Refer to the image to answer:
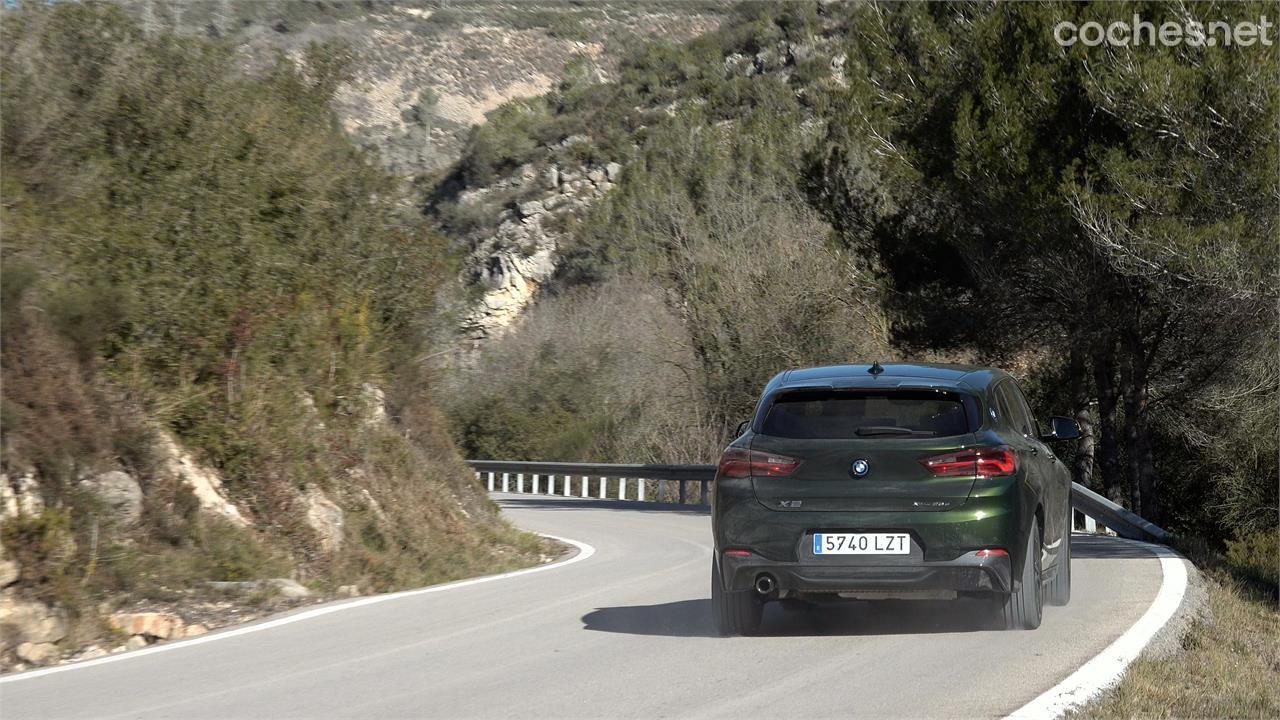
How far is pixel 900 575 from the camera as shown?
8312mm

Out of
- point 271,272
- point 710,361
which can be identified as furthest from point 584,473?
point 271,272

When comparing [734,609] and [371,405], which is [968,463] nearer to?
[734,609]

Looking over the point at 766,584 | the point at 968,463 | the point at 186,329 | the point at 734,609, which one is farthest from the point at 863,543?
the point at 186,329

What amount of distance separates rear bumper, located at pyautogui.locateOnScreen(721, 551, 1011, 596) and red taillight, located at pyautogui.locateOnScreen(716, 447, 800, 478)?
0.53m

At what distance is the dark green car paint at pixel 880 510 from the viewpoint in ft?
27.2

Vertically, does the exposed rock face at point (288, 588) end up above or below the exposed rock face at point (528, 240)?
below

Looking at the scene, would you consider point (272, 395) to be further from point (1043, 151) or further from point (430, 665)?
point (1043, 151)

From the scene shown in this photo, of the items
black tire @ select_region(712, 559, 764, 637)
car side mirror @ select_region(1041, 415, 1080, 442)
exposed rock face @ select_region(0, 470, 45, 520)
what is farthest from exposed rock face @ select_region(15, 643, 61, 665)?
car side mirror @ select_region(1041, 415, 1080, 442)

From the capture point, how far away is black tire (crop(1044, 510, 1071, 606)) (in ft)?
33.5

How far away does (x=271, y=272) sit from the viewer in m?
14.1

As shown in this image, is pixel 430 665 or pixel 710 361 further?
pixel 710 361

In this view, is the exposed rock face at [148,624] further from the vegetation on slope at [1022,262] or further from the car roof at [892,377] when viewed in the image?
the vegetation on slope at [1022,262]

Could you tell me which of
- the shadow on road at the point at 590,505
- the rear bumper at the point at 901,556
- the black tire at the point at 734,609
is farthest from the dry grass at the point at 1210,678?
the shadow on road at the point at 590,505

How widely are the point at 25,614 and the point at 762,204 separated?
30673mm
